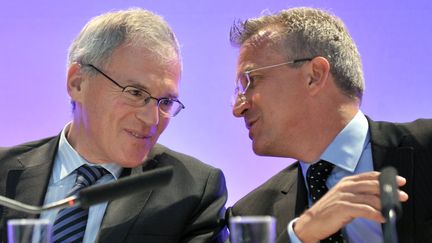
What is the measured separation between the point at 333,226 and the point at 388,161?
50 centimetres

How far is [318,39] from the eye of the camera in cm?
244

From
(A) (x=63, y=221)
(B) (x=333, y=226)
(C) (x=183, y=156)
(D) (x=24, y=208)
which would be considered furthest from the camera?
(C) (x=183, y=156)

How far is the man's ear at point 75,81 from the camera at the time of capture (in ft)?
7.77

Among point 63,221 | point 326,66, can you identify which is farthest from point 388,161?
point 63,221

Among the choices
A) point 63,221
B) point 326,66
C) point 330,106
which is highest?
point 326,66

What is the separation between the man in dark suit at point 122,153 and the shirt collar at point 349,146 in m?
0.45

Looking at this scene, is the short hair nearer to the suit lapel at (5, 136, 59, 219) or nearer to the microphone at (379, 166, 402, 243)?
the suit lapel at (5, 136, 59, 219)

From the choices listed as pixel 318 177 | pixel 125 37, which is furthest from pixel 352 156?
pixel 125 37

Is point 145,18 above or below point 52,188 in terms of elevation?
above

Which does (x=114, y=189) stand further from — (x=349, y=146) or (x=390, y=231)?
(x=349, y=146)

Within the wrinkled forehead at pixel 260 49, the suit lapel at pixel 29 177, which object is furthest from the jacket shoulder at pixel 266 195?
the suit lapel at pixel 29 177

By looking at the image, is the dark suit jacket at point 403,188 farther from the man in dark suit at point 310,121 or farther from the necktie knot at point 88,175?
the necktie knot at point 88,175

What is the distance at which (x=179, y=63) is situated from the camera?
7.73ft

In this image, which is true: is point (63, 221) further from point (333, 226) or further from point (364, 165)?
point (364, 165)
